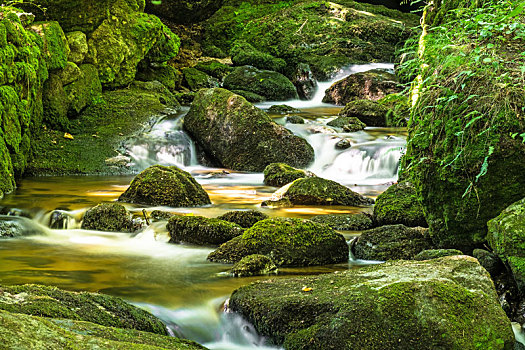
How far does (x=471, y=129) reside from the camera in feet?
16.4

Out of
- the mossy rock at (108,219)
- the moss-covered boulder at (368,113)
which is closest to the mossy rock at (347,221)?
the mossy rock at (108,219)

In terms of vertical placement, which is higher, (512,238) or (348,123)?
(512,238)

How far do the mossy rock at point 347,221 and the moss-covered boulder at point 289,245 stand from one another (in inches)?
41.3

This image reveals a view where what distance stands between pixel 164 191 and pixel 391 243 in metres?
4.10

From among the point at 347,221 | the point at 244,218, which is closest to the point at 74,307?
the point at 244,218

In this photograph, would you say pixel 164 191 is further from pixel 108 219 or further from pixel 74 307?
pixel 74 307

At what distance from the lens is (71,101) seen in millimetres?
13234

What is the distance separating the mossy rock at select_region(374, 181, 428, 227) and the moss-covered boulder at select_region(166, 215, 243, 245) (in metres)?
1.90

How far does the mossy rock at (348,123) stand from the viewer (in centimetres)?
1412

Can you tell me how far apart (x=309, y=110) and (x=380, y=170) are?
5925mm

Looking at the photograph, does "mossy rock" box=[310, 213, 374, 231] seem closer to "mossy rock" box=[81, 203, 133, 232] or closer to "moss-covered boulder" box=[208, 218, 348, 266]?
"moss-covered boulder" box=[208, 218, 348, 266]

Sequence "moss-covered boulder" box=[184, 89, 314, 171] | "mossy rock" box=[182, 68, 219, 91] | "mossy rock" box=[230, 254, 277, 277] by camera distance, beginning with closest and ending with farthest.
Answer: "mossy rock" box=[230, 254, 277, 277] → "moss-covered boulder" box=[184, 89, 314, 171] → "mossy rock" box=[182, 68, 219, 91]

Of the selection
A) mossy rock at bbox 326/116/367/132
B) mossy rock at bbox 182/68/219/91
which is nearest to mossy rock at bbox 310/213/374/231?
mossy rock at bbox 326/116/367/132

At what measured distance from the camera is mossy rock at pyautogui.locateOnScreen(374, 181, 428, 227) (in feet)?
22.5
